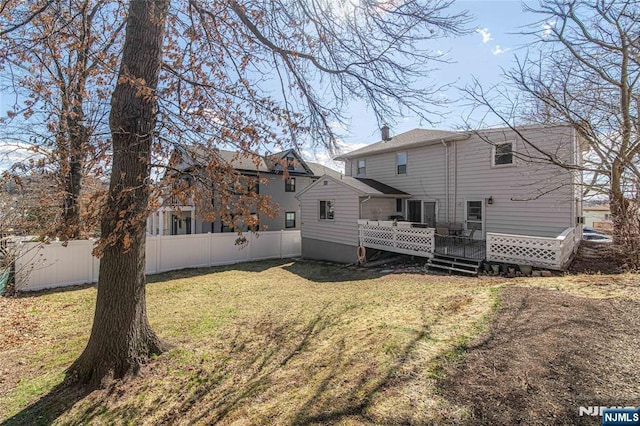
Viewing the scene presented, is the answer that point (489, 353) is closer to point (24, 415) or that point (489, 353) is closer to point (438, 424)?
point (438, 424)

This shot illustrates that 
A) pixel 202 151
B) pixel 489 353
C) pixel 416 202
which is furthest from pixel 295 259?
pixel 489 353

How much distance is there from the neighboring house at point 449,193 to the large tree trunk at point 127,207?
10.0 metres

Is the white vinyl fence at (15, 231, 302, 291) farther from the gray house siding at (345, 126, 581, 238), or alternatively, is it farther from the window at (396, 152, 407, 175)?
the gray house siding at (345, 126, 581, 238)

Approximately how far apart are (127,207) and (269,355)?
2.91m

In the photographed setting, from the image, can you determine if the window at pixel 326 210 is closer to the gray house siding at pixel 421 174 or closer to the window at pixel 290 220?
the gray house siding at pixel 421 174

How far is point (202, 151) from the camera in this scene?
15.5 ft

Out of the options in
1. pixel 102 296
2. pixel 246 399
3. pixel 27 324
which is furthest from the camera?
pixel 27 324

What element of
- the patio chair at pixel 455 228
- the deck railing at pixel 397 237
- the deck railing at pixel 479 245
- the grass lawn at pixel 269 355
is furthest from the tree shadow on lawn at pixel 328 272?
the patio chair at pixel 455 228

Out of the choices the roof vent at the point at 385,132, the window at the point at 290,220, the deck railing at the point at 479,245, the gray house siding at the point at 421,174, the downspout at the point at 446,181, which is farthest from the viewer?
the window at the point at 290,220

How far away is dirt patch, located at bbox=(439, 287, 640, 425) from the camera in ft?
8.47

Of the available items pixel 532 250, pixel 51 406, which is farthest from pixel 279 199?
pixel 51 406

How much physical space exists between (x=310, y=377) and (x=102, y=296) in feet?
9.93

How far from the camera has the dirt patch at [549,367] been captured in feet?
8.47

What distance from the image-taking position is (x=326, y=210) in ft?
50.9
